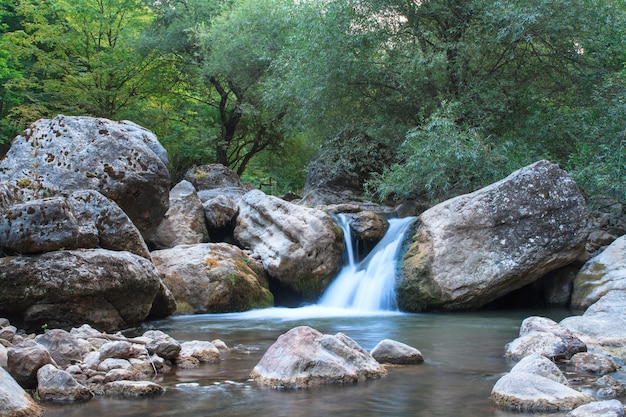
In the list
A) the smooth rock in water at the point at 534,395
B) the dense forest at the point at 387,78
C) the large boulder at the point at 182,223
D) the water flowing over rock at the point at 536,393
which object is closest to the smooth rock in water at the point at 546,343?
the water flowing over rock at the point at 536,393

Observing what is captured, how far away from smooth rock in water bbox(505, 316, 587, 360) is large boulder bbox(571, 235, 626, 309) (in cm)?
449

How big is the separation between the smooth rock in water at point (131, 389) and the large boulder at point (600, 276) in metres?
8.94

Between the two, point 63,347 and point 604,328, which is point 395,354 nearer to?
point 604,328

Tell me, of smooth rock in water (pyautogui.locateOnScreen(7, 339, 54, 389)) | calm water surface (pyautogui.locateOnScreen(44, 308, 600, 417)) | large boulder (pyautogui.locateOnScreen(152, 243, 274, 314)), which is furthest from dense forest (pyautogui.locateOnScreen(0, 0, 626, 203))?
smooth rock in water (pyautogui.locateOnScreen(7, 339, 54, 389))

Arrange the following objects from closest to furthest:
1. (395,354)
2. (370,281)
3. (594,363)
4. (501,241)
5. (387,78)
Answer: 1. (594,363)
2. (395,354)
3. (501,241)
4. (370,281)
5. (387,78)

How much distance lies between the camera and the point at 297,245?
45.9ft

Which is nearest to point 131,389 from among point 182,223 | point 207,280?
point 207,280

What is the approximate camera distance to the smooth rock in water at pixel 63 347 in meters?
6.50

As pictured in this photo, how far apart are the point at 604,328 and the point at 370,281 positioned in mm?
6038

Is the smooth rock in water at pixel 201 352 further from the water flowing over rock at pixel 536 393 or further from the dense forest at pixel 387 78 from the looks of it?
the dense forest at pixel 387 78

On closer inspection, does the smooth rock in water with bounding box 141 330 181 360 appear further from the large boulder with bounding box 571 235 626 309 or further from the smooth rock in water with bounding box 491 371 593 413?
the large boulder with bounding box 571 235 626 309

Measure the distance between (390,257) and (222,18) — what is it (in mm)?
14817

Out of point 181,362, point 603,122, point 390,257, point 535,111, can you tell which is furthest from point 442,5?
point 181,362

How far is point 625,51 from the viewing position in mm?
16453
